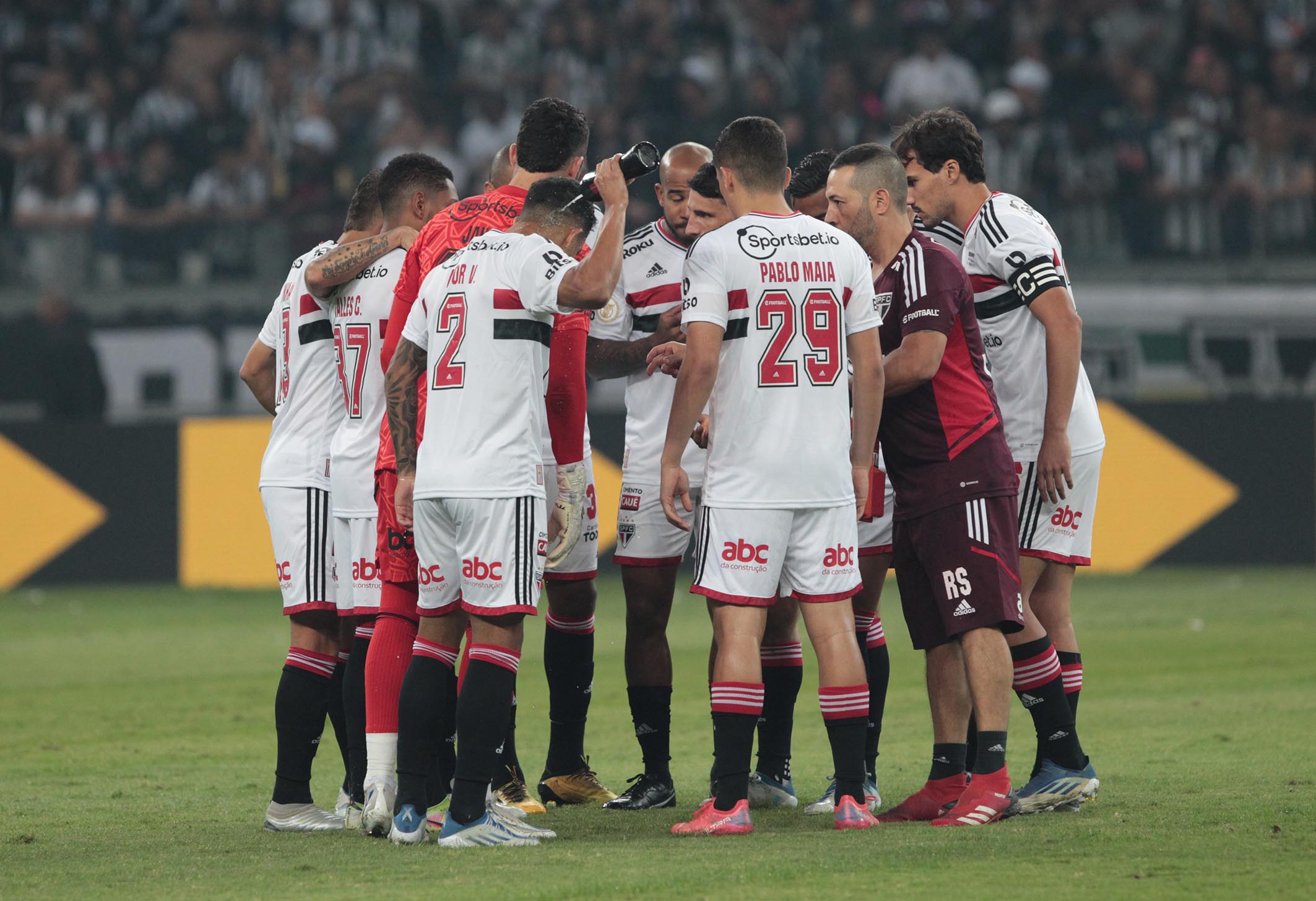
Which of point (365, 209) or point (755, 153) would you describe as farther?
point (365, 209)

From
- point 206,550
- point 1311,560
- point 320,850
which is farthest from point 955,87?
point 320,850

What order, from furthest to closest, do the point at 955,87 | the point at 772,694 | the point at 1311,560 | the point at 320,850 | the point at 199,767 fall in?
Result: the point at 955,87, the point at 1311,560, the point at 199,767, the point at 772,694, the point at 320,850

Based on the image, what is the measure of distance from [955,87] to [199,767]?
45.4ft

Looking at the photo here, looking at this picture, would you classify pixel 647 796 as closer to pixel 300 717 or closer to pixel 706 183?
pixel 300 717

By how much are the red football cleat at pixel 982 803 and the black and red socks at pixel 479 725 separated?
151cm

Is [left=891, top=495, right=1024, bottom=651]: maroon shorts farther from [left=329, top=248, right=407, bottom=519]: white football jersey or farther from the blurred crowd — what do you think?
the blurred crowd

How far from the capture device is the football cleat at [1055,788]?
568 centimetres

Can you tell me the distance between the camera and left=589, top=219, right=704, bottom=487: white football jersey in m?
6.75

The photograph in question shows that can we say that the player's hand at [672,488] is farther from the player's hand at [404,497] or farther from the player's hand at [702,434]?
the player's hand at [404,497]

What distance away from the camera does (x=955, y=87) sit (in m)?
18.5

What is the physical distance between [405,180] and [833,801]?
2.83 m

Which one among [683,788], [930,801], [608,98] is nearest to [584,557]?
[683,788]

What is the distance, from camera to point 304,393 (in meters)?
6.20

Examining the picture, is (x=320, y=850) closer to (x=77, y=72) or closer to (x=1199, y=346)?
(x=1199, y=346)
